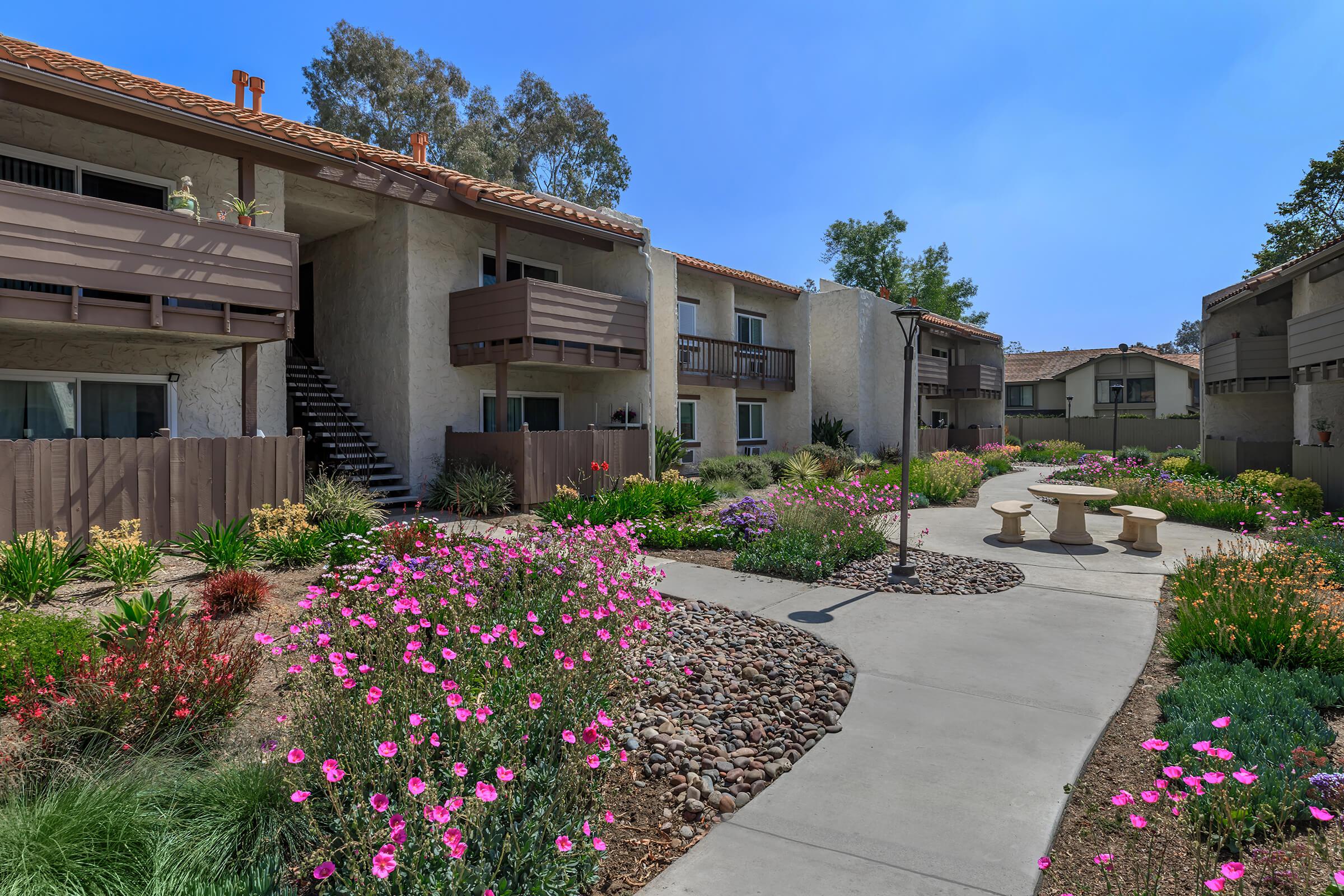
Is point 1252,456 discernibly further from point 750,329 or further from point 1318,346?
point 750,329

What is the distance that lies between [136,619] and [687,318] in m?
17.6

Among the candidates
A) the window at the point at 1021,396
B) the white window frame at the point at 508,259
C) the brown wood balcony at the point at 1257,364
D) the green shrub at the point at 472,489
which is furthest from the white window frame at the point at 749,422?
the window at the point at 1021,396

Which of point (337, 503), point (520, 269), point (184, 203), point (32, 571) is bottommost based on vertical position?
point (32, 571)

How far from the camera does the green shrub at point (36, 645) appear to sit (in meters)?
4.19

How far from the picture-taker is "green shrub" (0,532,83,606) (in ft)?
20.4

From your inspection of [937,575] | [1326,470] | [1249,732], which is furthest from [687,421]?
[1249,732]

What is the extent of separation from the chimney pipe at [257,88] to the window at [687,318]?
11201 millimetres

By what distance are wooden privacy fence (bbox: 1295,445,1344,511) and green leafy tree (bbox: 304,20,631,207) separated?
27210 millimetres

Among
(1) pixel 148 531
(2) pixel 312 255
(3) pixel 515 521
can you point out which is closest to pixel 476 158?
(2) pixel 312 255

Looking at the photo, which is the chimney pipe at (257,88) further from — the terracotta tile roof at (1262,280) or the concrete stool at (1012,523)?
the terracotta tile roof at (1262,280)

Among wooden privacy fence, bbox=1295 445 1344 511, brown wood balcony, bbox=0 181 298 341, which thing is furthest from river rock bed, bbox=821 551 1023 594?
wooden privacy fence, bbox=1295 445 1344 511

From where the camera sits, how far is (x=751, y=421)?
23.6 meters

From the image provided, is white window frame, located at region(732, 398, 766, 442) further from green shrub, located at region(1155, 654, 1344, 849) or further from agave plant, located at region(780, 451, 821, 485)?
green shrub, located at region(1155, 654, 1344, 849)

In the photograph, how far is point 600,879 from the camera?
292cm
